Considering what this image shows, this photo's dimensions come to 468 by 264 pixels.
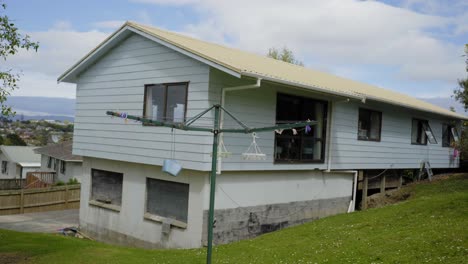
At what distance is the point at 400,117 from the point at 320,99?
5.62m

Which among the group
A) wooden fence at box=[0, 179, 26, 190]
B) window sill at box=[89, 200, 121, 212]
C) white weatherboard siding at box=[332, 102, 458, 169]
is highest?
white weatherboard siding at box=[332, 102, 458, 169]

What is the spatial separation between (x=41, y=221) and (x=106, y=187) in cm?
638

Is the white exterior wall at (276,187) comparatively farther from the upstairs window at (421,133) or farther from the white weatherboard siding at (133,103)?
the upstairs window at (421,133)

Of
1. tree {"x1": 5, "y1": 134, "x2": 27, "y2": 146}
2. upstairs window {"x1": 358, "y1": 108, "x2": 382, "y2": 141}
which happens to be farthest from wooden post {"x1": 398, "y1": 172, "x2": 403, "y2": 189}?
tree {"x1": 5, "y1": 134, "x2": 27, "y2": 146}

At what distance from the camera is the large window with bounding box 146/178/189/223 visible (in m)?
11.7

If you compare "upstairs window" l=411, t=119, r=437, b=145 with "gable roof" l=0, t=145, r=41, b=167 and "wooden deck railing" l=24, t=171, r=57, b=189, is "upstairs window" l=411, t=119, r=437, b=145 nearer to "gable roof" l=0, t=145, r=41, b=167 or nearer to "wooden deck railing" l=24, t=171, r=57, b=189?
"wooden deck railing" l=24, t=171, r=57, b=189

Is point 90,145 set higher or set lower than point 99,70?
lower

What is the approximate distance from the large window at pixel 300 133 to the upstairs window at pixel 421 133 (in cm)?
671

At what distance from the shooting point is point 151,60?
12477 mm

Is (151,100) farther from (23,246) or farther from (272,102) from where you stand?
(23,246)

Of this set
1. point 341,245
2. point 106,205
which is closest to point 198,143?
point 341,245

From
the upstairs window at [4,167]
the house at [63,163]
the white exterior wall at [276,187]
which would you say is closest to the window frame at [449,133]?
the white exterior wall at [276,187]

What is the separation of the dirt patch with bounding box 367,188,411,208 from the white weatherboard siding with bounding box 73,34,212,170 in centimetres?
857

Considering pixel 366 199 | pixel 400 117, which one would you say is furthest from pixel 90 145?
pixel 400 117
